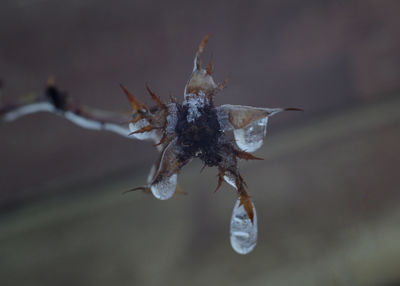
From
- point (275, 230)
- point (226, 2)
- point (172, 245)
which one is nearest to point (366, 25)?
point (226, 2)

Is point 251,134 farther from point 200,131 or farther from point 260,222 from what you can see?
point 260,222

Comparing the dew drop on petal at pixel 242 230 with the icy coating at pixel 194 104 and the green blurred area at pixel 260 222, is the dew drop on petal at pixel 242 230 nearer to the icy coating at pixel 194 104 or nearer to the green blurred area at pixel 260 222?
the icy coating at pixel 194 104

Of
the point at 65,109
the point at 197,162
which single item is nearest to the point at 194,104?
the point at 65,109

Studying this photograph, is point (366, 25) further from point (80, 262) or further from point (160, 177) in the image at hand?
point (80, 262)

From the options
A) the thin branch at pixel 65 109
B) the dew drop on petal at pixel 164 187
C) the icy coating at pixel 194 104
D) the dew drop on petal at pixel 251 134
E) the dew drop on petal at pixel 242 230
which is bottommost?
the dew drop on petal at pixel 242 230

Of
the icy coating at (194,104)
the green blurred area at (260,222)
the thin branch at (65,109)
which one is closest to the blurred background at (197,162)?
the green blurred area at (260,222)
